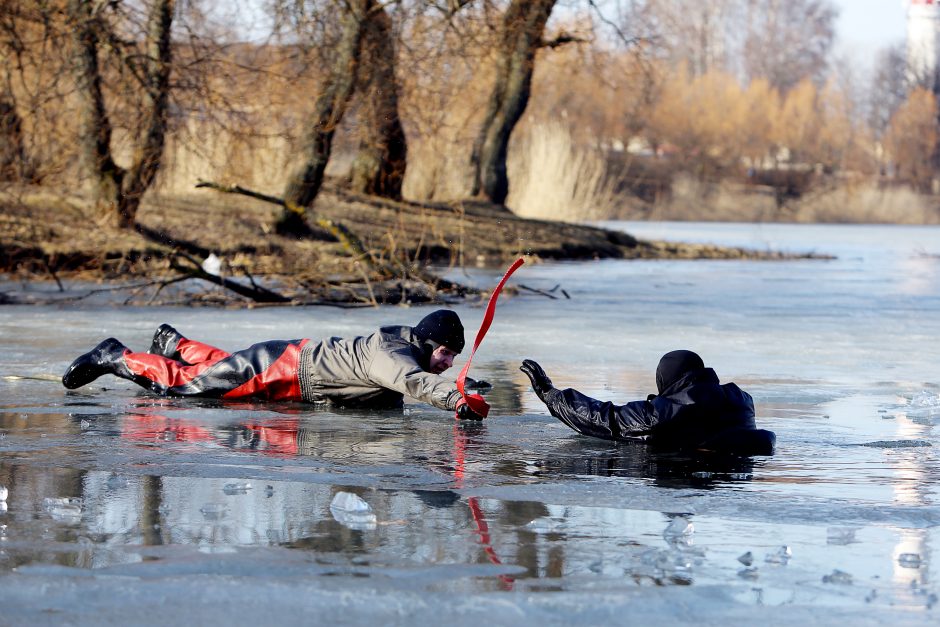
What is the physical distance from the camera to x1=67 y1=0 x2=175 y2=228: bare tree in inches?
620

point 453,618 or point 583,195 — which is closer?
point 453,618

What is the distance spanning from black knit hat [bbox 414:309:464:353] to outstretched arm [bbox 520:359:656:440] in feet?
1.76

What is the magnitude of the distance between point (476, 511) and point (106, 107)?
14166mm

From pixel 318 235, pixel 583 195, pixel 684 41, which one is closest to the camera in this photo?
pixel 318 235

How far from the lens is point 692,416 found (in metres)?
6.25

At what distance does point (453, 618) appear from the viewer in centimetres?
371

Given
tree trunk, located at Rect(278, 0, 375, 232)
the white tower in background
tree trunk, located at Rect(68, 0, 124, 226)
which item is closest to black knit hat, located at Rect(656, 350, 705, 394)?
tree trunk, located at Rect(68, 0, 124, 226)

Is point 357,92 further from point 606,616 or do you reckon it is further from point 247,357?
point 606,616

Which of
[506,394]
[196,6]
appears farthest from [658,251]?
[506,394]

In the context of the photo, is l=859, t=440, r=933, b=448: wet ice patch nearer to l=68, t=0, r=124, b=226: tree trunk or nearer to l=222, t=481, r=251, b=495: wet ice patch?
l=222, t=481, r=251, b=495: wet ice patch

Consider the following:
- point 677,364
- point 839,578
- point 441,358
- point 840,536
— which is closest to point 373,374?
point 441,358

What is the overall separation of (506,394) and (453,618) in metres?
4.48

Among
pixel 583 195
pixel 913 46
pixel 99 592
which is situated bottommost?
pixel 99 592

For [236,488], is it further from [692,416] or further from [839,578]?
[839,578]
